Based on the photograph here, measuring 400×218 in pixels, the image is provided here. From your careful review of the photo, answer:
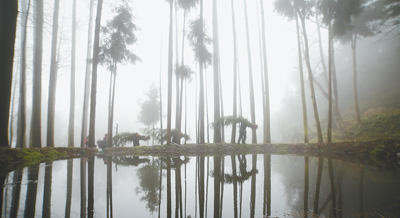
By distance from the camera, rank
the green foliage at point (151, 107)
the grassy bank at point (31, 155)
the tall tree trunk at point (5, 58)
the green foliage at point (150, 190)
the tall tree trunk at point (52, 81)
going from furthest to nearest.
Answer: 1. the green foliage at point (151, 107)
2. the tall tree trunk at point (52, 81)
3. the tall tree trunk at point (5, 58)
4. the grassy bank at point (31, 155)
5. the green foliage at point (150, 190)

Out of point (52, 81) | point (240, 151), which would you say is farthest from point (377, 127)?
point (52, 81)

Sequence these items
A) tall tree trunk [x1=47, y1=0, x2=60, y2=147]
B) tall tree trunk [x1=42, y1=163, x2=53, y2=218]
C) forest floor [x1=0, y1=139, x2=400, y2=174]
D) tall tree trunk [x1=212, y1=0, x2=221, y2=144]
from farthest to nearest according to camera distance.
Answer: tall tree trunk [x1=212, y1=0, x2=221, y2=144] < tall tree trunk [x1=47, y1=0, x2=60, y2=147] < forest floor [x1=0, y1=139, x2=400, y2=174] < tall tree trunk [x1=42, y1=163, x2=53, y2=218]

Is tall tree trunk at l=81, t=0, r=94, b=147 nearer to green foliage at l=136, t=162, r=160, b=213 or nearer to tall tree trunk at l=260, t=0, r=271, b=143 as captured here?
green foliage at l=136, t=162, r=160, b=213

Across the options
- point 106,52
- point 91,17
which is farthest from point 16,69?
point 106,52

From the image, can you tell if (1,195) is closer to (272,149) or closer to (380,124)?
(272,149)

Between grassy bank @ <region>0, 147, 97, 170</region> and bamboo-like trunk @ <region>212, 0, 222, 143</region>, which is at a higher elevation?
bamboo-like trunk @ <region>212, 0, 222, 143</region>

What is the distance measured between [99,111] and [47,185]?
69.4 m

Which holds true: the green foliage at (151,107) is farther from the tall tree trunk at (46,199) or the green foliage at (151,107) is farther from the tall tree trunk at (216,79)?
the tall tree trunk at (46,199)

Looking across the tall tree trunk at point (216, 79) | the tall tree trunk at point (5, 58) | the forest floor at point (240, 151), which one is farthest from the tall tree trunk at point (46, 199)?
the tall tree trunk at point (216, 79)

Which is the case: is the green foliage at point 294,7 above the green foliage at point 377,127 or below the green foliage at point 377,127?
above

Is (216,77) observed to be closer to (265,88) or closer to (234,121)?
(234,121)

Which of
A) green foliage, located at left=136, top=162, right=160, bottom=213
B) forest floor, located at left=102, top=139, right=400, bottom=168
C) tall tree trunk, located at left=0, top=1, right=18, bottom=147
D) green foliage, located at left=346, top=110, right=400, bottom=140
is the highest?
tall tree trunk, located at left=0, top=1, right=18, bottom=147

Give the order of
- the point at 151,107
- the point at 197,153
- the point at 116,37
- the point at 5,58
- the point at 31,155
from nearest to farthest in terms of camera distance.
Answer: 1. the point at 5,58
2. the point at 31,155
3. the point at 197,153
4. the point at 116,37
5. the point at 151,107

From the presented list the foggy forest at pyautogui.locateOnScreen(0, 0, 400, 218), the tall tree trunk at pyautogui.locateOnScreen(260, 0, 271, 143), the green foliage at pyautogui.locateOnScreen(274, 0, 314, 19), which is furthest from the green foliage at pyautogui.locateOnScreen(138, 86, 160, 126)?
the green foliage at pyautogui.locateOnScreen(274, 0, 314, 19)
